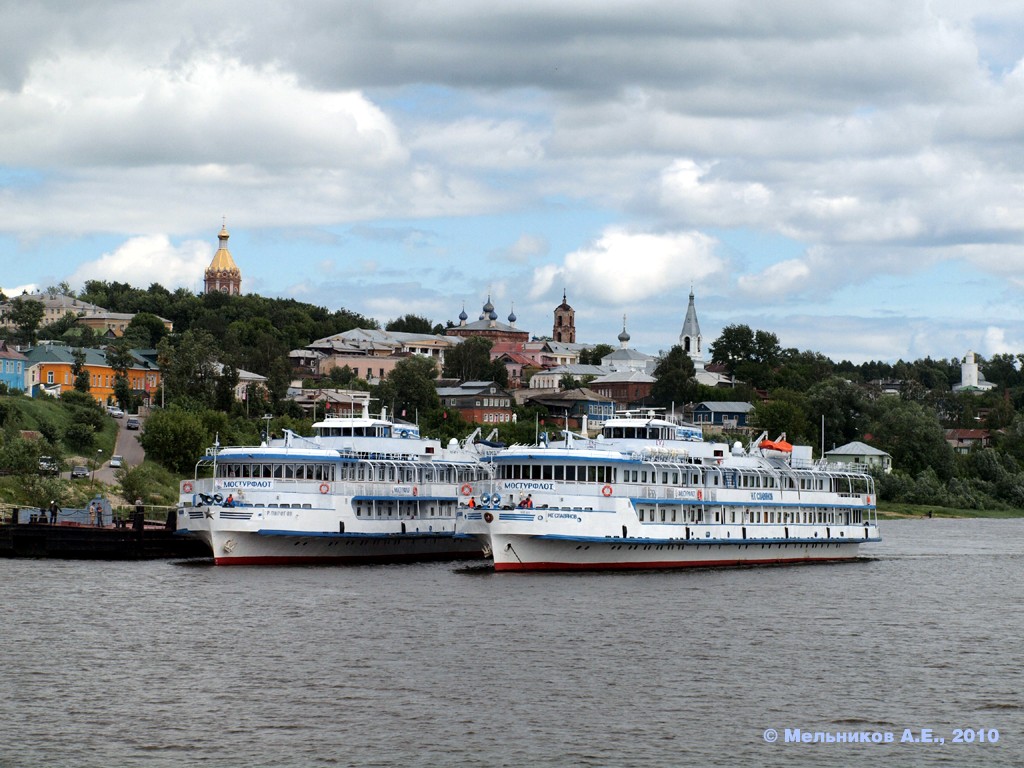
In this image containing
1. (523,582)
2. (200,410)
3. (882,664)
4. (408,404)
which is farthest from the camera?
(408,404)

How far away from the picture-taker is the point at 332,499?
79.2 meters

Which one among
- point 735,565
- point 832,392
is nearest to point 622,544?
point 735,565

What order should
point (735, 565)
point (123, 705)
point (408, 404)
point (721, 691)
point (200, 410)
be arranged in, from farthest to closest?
point (408, 404)
point (200, 410)
point (735, 565)
point (721, 691)
point (123, 705)

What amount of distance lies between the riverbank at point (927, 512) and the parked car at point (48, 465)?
7767 centimetres

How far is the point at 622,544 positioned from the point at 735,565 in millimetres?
10748

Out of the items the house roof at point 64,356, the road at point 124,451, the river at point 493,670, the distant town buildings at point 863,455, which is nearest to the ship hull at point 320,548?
the river at point 493,670

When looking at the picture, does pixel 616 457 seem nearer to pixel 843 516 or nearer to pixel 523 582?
pixel 523 582

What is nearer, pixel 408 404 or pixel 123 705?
pixel 123 705

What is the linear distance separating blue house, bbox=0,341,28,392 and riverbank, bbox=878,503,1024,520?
→ 8589cm

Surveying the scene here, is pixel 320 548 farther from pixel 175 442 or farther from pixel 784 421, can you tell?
pixel 784 421

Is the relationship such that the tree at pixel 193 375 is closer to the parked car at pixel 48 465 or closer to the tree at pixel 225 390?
the tree at pixel 225 390

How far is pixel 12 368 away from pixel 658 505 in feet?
336

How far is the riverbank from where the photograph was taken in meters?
153

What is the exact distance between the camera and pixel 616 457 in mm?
75688
